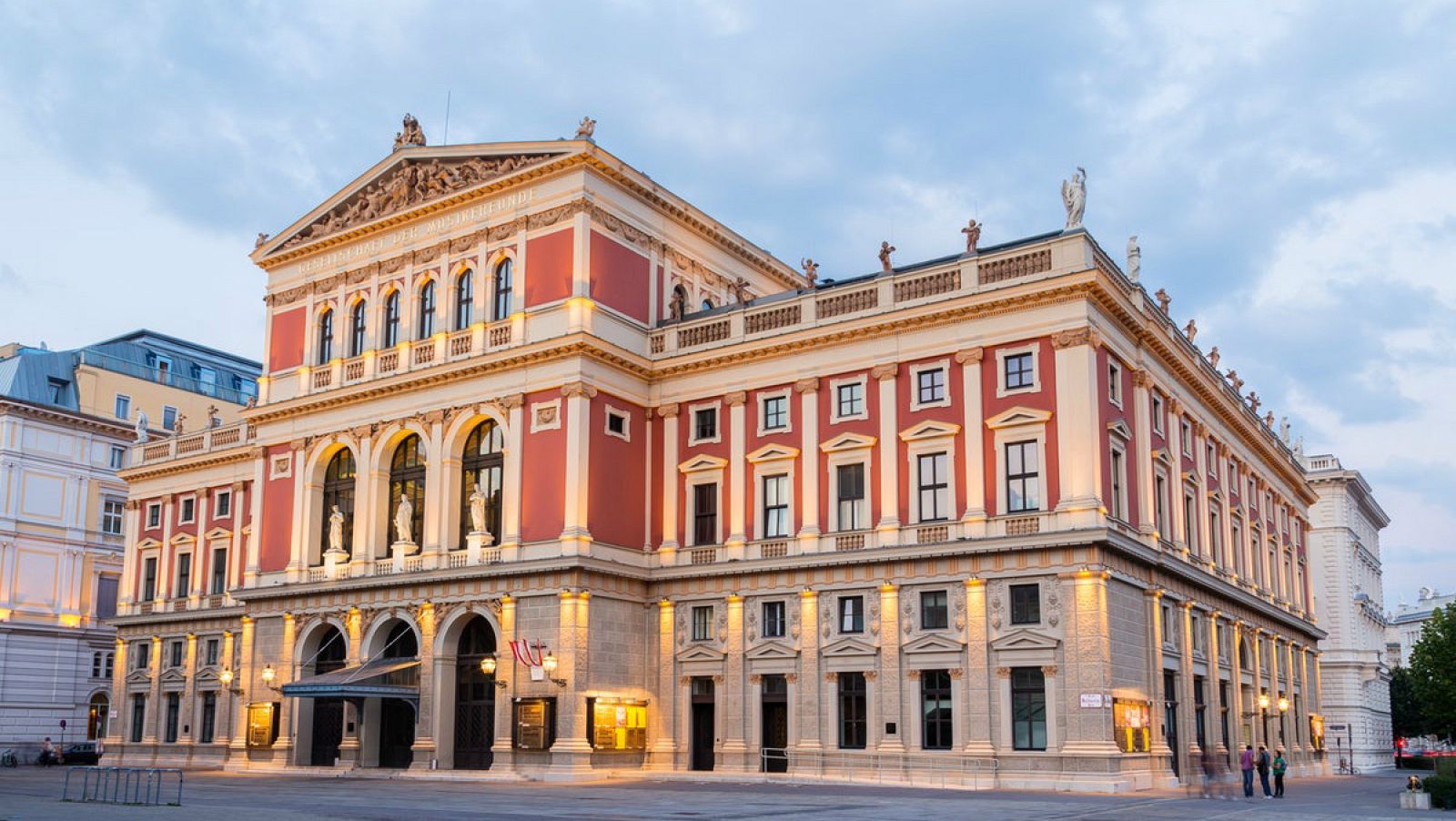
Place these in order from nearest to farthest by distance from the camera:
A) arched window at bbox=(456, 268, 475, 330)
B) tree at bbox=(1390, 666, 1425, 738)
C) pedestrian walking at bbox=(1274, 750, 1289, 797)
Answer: pedestrian walking at bbox=(1274, 750, 1289, 797)
arched window at bbox=(456, 268, 475, 330)
tree at bbox=(1390, 666, 1425, 738)

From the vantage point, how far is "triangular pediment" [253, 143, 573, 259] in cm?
5131

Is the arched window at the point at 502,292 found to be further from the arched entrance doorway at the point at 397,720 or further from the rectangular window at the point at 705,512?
the arched entrance doorway at the point at 397,720

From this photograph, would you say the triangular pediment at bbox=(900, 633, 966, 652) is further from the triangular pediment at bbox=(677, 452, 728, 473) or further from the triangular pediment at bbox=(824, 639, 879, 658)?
the triangular pediment at bbox=(677, 452, 728, 473)

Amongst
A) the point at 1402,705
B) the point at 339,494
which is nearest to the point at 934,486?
the point at 339,494

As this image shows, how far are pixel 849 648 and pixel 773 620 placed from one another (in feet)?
11.0

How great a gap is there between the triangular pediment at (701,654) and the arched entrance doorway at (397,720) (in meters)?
10.4

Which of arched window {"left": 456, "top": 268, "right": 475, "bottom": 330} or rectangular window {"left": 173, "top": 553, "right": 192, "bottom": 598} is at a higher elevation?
arched window {"left": 456, "top": 268, "right": 475, "bottom": 330}

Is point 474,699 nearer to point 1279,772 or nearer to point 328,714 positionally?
point 328,714

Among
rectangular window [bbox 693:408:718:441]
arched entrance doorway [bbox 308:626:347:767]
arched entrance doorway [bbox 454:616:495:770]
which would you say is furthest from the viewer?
arched entrance doorway [bbox 308:626:347:767]

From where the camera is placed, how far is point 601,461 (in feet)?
159

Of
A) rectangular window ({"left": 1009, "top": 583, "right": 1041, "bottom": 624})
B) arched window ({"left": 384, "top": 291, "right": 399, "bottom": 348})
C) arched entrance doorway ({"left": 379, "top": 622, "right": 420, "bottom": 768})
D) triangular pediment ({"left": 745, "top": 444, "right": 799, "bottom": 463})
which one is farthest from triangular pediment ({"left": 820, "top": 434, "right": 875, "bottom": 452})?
arched window ({"left": 384, "top": 291, "right": 399, "bottom": 348})

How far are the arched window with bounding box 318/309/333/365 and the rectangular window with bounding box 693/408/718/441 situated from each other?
17.0 m

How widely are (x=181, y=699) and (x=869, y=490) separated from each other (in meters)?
36.5

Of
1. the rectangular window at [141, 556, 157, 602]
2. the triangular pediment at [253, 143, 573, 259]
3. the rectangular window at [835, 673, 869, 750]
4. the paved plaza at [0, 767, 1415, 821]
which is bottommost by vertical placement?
the paved plaza at [0, 767, 1415, 821]
